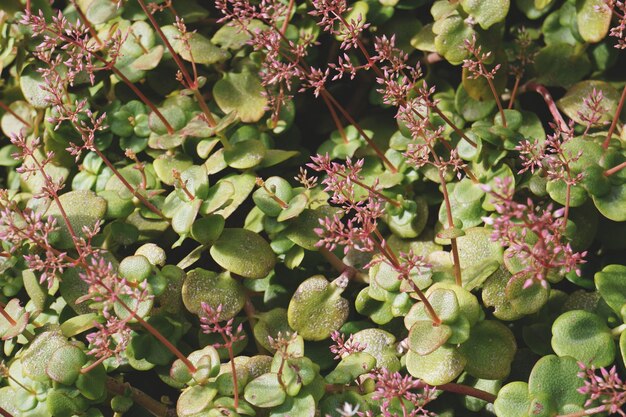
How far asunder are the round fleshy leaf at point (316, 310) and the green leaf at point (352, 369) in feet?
0.46

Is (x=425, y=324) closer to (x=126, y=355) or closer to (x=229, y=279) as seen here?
(x=229, y=279)

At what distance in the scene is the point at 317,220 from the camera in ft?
5.62

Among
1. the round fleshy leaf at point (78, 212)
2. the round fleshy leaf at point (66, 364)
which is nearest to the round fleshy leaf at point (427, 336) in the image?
the round fleshy leaf at point (66, 364)

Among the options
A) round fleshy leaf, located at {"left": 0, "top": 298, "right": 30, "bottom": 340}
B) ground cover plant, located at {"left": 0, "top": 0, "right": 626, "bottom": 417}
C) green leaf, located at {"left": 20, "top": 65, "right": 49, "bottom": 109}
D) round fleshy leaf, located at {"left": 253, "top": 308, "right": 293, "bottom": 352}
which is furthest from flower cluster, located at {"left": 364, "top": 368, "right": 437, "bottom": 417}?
green leaf, located at {"left": 20, "top": 65, "right": 49, "bottom": 109}

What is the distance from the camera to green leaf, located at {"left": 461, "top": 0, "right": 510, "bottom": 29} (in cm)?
178

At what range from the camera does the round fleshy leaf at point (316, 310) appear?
165cm

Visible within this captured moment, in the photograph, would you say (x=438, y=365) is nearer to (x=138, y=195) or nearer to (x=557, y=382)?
(x=557, y=382)

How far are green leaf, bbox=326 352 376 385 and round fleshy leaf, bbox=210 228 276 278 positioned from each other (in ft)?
0.97

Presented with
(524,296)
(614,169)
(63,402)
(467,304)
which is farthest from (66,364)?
(614,169)

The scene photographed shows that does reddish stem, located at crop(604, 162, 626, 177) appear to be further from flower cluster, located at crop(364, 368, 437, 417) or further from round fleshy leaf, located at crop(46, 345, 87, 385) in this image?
round fleshy leaf, located at crop(46, 345, 87, 385)

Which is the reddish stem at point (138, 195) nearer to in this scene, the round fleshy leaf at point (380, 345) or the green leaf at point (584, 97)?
the round fleshy leaf at point (380, 345)

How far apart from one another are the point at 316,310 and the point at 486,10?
81 centimetres

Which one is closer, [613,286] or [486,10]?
[613,286]

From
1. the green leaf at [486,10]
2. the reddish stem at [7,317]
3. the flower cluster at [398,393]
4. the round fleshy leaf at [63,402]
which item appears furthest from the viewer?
the green leaf at [486,10]
